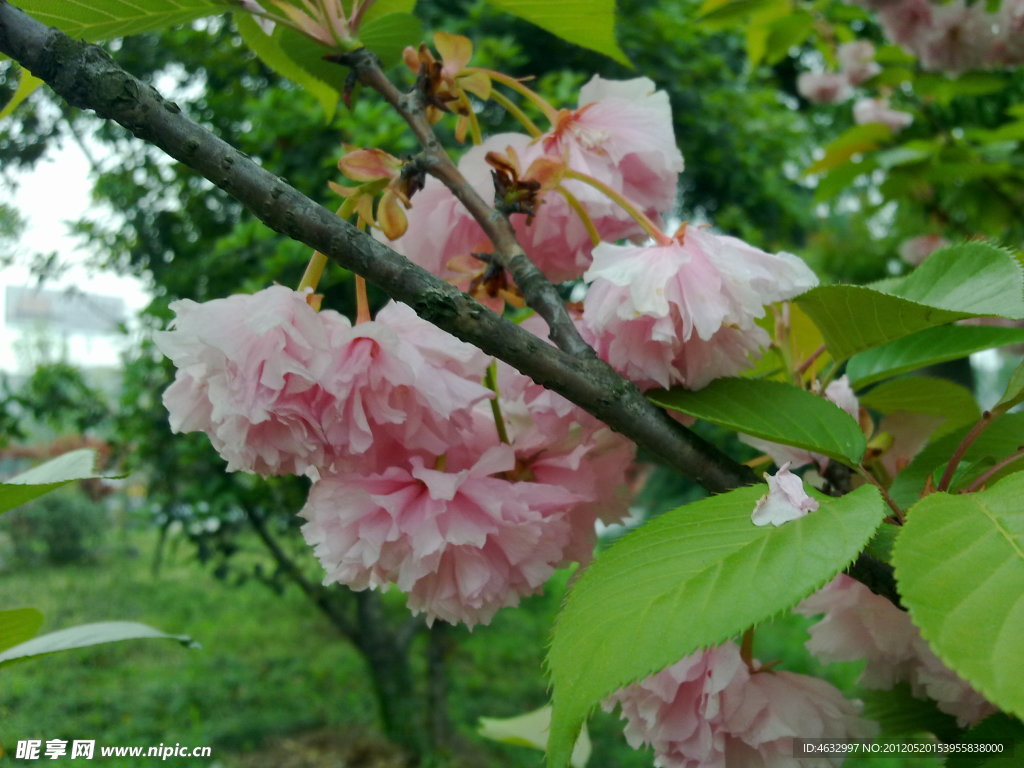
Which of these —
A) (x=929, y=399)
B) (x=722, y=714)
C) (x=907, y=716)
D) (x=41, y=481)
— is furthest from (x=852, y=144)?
(x=41, y=481)

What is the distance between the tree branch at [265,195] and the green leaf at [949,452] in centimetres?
19

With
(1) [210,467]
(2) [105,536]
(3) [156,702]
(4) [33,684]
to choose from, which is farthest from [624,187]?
(2) [105,536]

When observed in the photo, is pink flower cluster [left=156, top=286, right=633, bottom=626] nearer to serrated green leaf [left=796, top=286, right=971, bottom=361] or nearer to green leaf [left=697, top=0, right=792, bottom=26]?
serrated green leaf [left=796, top=286, right=971, bottom=361]

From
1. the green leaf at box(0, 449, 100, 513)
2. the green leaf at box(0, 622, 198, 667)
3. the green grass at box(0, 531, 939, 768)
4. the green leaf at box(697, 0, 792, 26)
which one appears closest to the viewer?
the green leaf at box(0, 449, 100, 513)

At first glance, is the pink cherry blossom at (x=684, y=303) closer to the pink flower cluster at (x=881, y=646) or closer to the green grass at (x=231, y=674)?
the pink flower cluster at (x=881, y=646)

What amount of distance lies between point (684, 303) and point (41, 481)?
1.11 feet

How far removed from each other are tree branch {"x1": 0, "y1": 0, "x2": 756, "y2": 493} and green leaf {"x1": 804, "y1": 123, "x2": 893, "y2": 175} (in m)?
1.18

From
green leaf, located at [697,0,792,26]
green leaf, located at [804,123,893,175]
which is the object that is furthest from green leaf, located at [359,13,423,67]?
green leaf, located at [804,123,893,175]

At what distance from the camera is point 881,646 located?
448mm

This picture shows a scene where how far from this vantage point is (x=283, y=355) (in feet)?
1.14

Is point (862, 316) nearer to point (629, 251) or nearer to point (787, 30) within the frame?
point (629, 251)

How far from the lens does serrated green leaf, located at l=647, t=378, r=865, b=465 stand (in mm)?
367

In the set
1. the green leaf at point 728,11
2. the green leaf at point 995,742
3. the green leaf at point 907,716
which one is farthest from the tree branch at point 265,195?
the green leaf at point 728,11

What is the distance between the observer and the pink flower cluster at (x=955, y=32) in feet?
4.29
